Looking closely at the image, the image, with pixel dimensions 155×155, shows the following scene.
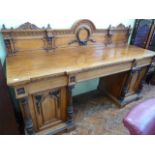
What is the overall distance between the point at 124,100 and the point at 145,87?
0.87 m

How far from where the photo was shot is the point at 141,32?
2.13 metres

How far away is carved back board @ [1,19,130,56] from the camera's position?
51.1 inches

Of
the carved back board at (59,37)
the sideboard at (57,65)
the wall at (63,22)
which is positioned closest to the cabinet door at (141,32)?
the wall at (63,22)

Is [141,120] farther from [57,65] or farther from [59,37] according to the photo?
[59,37]

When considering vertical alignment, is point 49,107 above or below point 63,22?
below

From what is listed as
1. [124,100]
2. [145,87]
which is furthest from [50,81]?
[145,87]

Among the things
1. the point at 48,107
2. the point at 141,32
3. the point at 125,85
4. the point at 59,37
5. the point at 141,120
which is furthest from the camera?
the point at 141,32

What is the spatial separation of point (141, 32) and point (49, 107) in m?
1.85

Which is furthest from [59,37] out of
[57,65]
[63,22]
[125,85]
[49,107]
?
[125,85]

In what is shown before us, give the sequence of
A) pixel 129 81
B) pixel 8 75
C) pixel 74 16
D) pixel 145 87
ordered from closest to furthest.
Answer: pixel 8 75 < pixel 74 16 < pixel 129 81 < pixel 145 87

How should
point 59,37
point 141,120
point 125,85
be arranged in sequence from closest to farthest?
point 141,120, point 59,37, point 125,85

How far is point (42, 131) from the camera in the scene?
1379 millimetres

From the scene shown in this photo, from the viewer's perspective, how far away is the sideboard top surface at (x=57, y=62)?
99cm

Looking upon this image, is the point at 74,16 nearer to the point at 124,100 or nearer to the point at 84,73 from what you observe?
the point at 84,73
